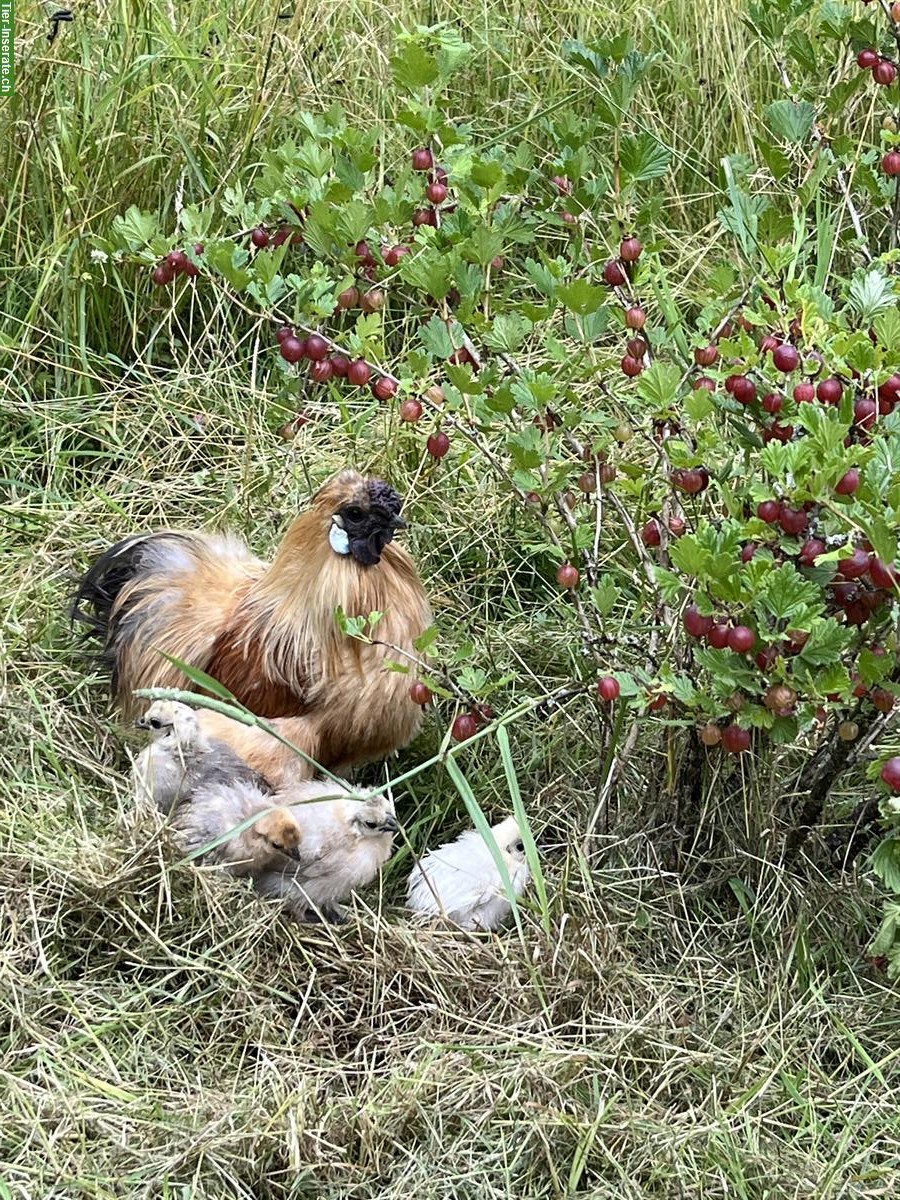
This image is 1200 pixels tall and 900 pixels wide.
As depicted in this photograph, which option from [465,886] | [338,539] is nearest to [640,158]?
[338,539]

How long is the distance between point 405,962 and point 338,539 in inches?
34.6

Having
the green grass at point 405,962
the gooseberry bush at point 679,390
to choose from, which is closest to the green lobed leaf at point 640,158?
the gooseberry bush at point 679,390

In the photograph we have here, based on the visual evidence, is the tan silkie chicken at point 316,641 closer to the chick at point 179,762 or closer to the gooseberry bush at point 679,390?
the chick at point 179,762

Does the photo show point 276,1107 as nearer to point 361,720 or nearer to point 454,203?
point 361,720

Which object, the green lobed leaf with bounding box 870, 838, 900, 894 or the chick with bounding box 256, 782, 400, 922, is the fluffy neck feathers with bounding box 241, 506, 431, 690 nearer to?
the chick with bounding box 256, 782, 400, 922

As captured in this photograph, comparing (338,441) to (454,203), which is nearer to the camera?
(454,203)

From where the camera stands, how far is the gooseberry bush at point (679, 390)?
2.43 metres

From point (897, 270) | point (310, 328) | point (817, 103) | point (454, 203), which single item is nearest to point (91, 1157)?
point (310, 328)

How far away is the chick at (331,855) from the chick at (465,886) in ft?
0.33

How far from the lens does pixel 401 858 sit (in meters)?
3.27

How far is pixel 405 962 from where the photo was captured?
2969mm

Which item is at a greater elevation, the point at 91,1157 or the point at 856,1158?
the point at 856,1158

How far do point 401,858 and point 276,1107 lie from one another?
72cm

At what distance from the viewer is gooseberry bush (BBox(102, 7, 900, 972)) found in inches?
95.8
